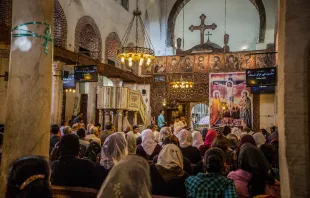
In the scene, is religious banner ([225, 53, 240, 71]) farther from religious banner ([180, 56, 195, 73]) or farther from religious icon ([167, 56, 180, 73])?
religious icon ([167, 56, 180, 73])

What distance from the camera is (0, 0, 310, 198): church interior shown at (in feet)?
9.27

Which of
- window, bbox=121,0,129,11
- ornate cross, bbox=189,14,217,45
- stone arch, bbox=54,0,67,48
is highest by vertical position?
window, bbox=121,0,129,11

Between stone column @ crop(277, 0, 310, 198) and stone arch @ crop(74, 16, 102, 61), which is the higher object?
stone arch @ crop(74, 16, 102, 61)

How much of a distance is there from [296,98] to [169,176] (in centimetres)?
168

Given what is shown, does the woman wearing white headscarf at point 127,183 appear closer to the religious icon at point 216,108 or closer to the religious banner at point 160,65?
the religious icon at point 216,108

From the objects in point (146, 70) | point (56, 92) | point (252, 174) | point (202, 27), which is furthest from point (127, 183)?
point (202, 27)

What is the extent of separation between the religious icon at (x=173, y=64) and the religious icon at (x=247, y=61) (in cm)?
394

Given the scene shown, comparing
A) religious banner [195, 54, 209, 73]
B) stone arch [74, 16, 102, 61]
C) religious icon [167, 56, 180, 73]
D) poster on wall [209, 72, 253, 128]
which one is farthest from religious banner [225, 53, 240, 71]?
stone arch [74, 16, 102, 61]

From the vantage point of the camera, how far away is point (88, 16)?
1508 cm

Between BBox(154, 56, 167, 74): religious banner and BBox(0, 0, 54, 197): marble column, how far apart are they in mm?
17033

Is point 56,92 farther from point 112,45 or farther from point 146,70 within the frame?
point 146,70

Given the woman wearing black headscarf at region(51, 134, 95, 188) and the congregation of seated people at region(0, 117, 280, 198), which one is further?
the woman wearing black headscarf at region(51, 134, 95, 188)

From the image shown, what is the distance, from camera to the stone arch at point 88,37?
14266mm

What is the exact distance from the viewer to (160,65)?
20000mm
